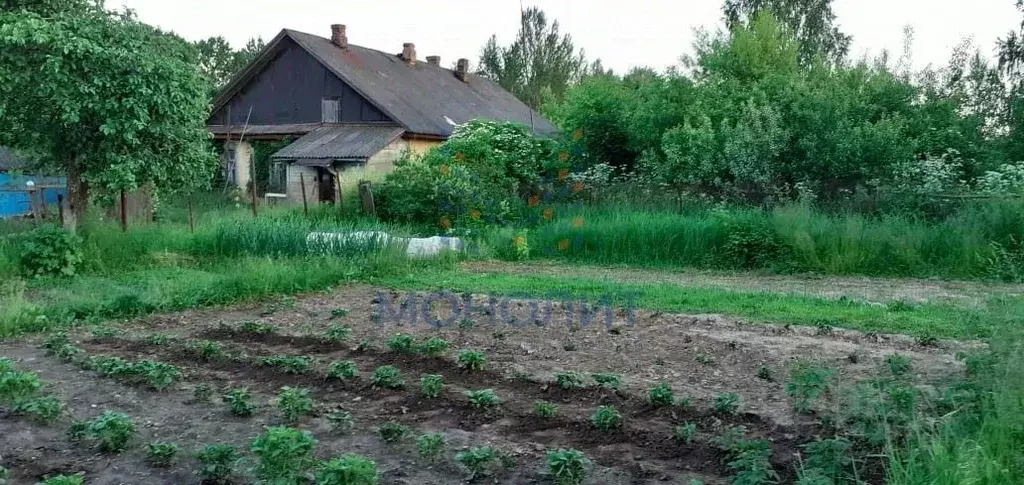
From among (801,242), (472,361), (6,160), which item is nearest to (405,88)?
(6,160)

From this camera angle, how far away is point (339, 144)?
23.9 metres

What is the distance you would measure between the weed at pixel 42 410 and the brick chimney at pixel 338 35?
25016 mm

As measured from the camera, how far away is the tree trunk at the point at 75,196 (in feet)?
38.0

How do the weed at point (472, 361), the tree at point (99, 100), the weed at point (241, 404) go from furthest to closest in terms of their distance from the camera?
the tree at point (99, 100) → the weed at point (472, 361) → the weed at point (241, 404)

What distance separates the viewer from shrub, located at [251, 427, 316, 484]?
383cm

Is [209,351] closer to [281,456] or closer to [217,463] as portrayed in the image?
[217,463]

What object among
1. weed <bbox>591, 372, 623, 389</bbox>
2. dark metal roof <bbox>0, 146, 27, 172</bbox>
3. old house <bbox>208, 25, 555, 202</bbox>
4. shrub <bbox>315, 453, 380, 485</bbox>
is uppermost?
old house <bbox>208, 25, 555, 202</bbox>

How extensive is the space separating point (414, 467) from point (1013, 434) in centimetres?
274

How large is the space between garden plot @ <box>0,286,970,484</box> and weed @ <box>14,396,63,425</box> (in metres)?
0.06

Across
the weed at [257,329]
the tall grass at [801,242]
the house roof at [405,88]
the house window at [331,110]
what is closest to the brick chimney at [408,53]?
the house roof at [405,88]

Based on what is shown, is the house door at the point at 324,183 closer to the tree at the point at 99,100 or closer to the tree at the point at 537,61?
the tree at the point at 99,100

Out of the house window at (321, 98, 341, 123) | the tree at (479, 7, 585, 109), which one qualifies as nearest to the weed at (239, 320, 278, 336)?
the house window at (321, 98, 341, 123)

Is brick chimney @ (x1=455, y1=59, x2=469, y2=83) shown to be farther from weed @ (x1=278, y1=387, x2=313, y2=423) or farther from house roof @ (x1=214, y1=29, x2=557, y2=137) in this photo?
weed @ (x1=278, y1=387, x2=313, y2=423)

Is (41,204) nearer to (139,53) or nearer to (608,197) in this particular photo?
(139,53)
